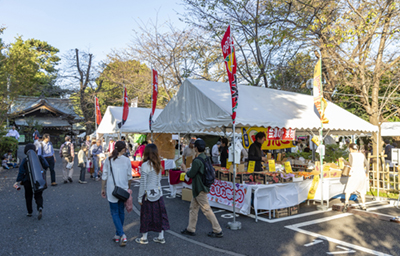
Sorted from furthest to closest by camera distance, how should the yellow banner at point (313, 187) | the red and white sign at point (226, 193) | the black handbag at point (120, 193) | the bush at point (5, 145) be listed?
the bush at point (5, 145) → the yellow banner at point (313, 187) → the red and white sign at point (226, 193) → the black handbag at point (120, 193)

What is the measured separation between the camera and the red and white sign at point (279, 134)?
775 centimetres

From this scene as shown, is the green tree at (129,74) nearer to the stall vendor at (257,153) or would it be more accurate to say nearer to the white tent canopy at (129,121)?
the white tent canopy at (129,121)

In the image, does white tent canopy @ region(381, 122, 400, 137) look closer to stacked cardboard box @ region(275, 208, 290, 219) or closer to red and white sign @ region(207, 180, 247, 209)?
stacked cardboard box @ region(275, 208, 290, 219)

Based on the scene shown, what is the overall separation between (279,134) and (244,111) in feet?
4.62

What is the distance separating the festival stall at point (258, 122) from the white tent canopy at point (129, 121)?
15.3 feet

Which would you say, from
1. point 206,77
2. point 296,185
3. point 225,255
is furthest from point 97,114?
point 225,255

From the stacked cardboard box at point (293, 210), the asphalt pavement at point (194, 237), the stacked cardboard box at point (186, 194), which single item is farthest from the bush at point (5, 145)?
the stacked cardboard box at point (293, 210)

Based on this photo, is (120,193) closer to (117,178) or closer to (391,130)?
(117,178)

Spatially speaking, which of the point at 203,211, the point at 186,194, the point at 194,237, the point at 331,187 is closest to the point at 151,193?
the point at 203,211

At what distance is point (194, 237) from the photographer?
5094 mm

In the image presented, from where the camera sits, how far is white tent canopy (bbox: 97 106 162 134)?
14688 millimetres

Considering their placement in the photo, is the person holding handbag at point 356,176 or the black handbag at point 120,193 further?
the person holding handbag at point 356,176

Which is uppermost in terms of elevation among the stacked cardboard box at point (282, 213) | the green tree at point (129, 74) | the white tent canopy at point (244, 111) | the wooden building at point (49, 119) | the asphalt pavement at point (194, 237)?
the green tree at point (129, 74)

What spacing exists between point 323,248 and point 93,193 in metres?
6.94
